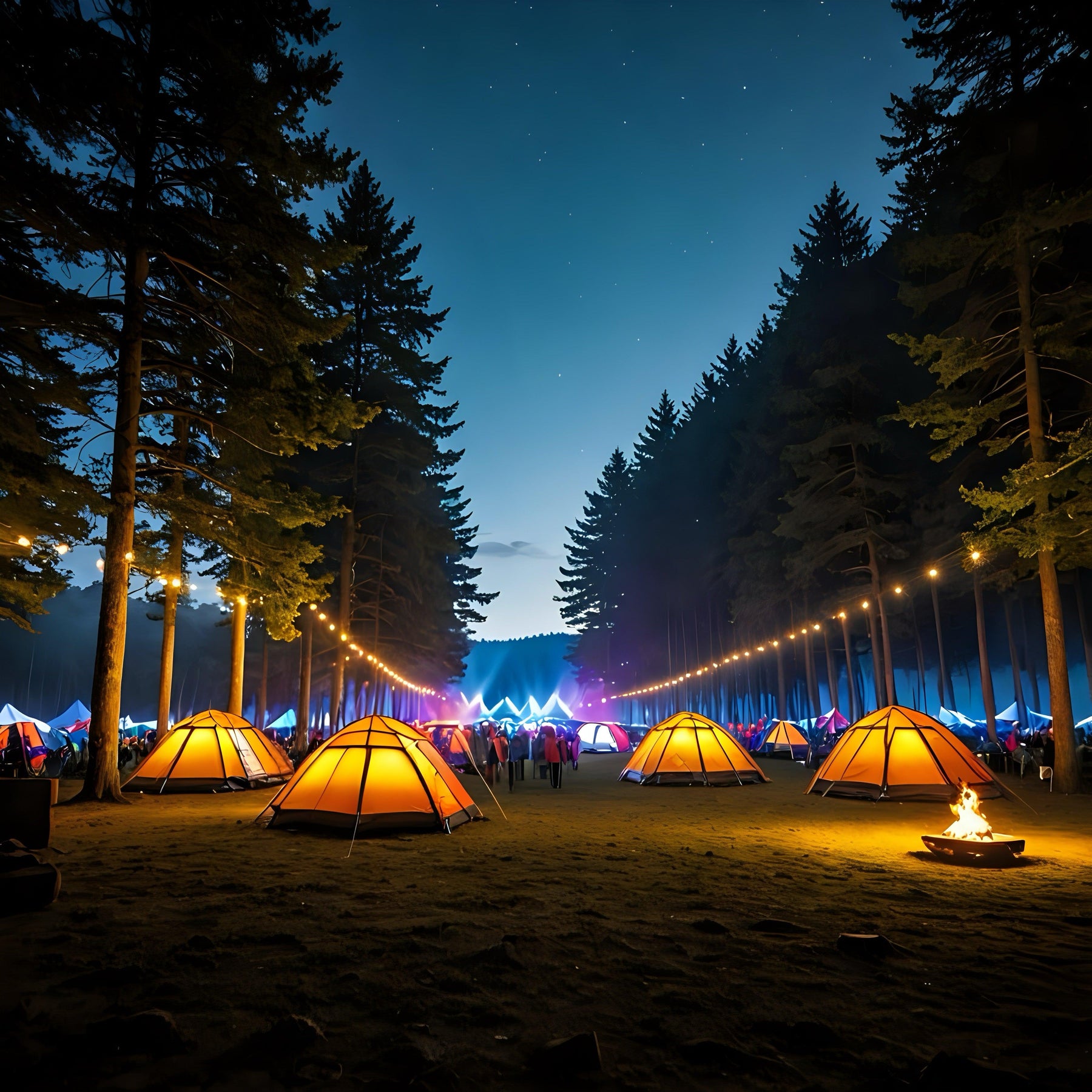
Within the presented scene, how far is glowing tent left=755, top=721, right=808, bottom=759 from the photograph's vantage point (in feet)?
106

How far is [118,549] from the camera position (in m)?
13.3

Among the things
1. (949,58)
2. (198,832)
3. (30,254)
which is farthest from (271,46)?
(949,58)

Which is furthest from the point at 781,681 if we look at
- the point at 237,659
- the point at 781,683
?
the point at 237,659

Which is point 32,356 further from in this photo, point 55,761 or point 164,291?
point 55,761

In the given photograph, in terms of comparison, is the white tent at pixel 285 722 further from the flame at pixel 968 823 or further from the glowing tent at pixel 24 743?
the flame at pixel 968 823

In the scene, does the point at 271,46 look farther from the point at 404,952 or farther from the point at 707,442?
the point at 707,442

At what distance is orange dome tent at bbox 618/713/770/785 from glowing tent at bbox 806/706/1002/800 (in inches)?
166

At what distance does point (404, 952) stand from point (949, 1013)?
3311 millimetres

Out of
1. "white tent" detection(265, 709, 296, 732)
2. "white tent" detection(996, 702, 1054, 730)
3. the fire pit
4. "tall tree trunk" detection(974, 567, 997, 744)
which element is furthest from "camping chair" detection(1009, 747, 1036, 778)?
"white tent" detection(265, 709, 296, 732)

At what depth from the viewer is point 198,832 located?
10.0 meters

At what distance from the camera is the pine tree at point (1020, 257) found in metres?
14.9

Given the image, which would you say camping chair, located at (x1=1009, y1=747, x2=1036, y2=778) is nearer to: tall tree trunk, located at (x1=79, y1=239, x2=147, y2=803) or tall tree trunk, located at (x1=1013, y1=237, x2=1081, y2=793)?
tall tree trunk, located at (x1=1013, y1=237, x2=1081, y2=793)

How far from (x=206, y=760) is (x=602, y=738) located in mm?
31349

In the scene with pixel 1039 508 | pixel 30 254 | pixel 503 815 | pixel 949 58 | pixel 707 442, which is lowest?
pixel 503 815
